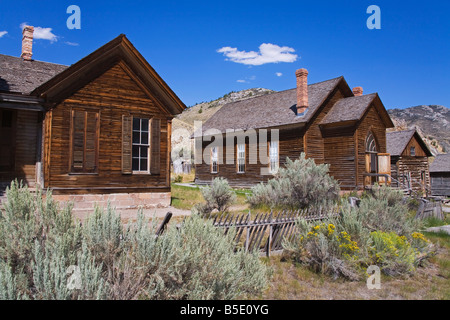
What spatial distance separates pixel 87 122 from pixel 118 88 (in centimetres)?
163

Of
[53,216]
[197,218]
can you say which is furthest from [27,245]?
[197,218]

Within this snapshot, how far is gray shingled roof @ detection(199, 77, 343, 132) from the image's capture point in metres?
20.0

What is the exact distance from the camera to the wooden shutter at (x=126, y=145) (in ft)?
37.2

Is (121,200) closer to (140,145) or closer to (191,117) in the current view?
(140,145)

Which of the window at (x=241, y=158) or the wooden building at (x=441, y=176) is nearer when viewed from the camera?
the window at (x=241, y=158)

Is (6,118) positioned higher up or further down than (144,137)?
higher up

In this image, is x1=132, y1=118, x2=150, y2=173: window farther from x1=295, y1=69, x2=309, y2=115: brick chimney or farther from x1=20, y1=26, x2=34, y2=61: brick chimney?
x1=295, y1=69, x2=309, y2=115: brick chimney

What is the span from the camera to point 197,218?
4730 millimetres

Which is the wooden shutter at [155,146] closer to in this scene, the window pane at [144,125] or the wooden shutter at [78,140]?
the window pane at [144,125]

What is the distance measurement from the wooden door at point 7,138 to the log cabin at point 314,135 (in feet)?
45.6

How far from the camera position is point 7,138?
35.6 ft

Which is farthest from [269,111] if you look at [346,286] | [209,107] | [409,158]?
[209,107]

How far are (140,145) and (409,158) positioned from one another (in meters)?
22.2

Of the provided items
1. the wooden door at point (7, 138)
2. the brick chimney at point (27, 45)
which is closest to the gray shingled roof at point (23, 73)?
the brick chimney at point (27, 45)
